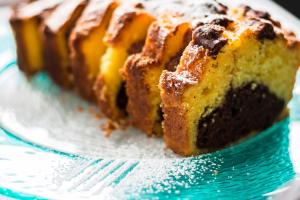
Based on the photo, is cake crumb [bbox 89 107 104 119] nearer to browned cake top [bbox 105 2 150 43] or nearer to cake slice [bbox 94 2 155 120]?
cake slice [bbox 94 2 155 120]

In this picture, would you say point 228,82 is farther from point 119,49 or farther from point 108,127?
point 108,127

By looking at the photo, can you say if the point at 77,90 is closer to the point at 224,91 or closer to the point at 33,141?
the point at 33,141

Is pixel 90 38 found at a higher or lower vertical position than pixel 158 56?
lower

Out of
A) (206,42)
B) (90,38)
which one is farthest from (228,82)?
(90,38)

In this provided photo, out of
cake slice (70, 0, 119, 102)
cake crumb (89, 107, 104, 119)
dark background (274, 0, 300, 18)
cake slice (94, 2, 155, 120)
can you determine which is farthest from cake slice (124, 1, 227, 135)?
dark background (274, 0, 300, 18)

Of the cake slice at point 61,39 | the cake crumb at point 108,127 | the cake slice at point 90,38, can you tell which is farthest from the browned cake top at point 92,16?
the cake crumb at point 108,127
